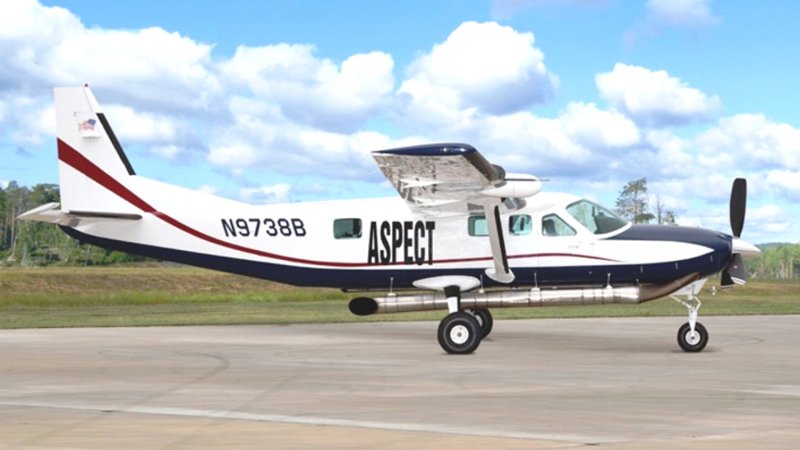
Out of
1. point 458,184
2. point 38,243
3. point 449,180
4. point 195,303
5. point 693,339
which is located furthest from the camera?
point 38,243

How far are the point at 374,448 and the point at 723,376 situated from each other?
26.6 ft

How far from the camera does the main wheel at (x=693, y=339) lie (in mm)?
19703

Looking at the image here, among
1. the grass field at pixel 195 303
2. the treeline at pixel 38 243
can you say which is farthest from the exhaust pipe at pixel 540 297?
the treeline at pixel 38 243

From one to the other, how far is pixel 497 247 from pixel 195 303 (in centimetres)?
3086

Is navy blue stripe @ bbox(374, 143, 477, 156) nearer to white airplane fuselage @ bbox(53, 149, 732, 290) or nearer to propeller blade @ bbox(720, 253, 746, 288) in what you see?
white airplane fuselage @ bbox(53, 149, 732, 290)

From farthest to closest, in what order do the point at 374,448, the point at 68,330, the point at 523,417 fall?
the point at 68,330 < the point at 523,417 < the point at 374,448

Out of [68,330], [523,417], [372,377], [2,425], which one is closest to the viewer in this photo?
[2,425]

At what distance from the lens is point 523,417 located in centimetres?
1072

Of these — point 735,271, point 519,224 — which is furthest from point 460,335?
point 735,271

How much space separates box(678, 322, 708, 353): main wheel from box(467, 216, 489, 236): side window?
424cm

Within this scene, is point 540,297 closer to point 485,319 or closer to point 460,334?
point 460,334

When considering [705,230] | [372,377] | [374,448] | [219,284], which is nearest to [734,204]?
[705,230]

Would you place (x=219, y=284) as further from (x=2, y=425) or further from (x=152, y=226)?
(x=2, y=425)

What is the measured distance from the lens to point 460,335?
1920 cm
